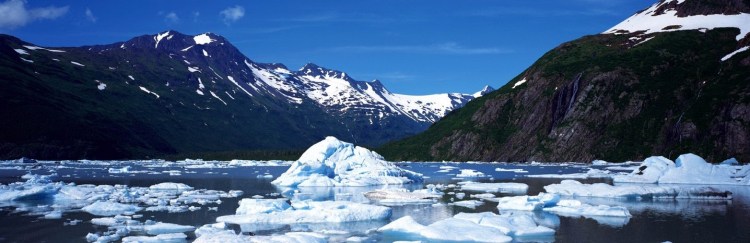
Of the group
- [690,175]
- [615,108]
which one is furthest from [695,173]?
[615,108]

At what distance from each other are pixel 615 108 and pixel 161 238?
127 m

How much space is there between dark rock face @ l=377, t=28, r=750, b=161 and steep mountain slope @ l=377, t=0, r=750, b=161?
245 mm

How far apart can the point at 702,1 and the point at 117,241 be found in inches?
7362

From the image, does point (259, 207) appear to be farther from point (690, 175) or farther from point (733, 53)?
point (733, 53)

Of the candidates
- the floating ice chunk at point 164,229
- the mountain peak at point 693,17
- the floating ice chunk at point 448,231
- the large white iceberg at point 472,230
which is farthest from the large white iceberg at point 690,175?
the mountain peak at point 693,17

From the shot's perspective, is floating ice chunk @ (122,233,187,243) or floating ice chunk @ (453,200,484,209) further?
floating ice chunk @ (453,200,484,209)

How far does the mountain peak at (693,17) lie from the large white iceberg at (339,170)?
4700 inches

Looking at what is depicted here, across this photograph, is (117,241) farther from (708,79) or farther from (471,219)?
(708,79)

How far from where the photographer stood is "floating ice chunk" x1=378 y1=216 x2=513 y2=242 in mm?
27500

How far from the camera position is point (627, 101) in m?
135

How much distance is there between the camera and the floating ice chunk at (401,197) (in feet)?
153

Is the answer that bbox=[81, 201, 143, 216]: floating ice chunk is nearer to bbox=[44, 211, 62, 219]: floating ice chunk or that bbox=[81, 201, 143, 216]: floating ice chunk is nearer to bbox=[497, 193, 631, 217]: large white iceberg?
bbox=[44, 211, 62, 219]: floating ice chunk

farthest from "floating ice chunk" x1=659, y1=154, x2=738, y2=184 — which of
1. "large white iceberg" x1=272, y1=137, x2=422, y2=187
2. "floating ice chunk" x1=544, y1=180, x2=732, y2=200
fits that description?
"large white iceberg" x1=272, y1=137, x2=422, y2=187

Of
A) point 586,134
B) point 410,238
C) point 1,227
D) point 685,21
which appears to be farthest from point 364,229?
point 685,21
